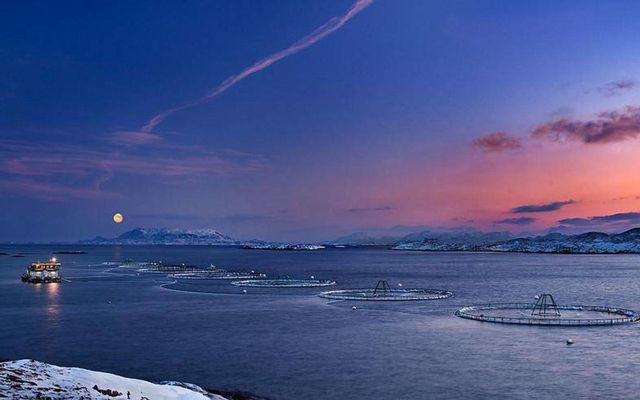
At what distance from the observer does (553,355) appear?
179ft

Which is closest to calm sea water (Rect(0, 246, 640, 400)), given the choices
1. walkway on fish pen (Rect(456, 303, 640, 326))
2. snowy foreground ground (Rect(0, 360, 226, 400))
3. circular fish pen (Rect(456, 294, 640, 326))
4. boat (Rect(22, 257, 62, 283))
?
walkway on fish pen (Rect(456, 303, 640, 326))


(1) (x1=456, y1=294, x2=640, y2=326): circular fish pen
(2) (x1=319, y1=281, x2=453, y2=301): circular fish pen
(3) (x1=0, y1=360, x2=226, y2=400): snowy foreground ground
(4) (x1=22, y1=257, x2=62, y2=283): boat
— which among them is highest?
(4) (x1=22, y1=257, x2=62, y2=283): boat

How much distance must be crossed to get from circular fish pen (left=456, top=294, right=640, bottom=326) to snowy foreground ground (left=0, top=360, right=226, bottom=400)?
178 ft

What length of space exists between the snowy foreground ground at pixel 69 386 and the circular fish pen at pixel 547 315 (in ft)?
178

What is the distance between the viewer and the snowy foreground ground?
26.5 meters

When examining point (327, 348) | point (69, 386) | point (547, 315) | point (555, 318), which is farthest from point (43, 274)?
point (69, 386)

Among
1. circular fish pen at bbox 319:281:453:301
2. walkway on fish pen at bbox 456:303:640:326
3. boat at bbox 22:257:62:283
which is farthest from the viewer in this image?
boat at bbox 22:257:62:283

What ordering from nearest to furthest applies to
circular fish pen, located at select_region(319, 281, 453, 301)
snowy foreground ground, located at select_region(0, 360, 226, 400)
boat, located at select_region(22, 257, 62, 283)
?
snowy foreground ground, located at select_region(0, 360, 226, 400)
circular fish pen, located at select_region(319, 281, 453, 301)
boat, located at select_region(22, 257, 62, 283)

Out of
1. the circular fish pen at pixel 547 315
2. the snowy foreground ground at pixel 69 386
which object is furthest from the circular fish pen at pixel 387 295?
the snowy foreground ground at pixel 69 386

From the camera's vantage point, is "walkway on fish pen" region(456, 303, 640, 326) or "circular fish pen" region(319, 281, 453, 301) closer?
"walkway on fish pen" region(456, 303, 640, 326)

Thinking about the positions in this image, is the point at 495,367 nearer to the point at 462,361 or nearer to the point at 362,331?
the point at 462,361

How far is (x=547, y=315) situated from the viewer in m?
81.6

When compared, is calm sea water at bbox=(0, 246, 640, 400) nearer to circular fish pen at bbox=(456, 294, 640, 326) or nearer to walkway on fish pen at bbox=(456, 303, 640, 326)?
walkway on fish pen at bbox=(456, 303, 640, 326)

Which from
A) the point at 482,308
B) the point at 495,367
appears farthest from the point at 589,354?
the point at 482,308
